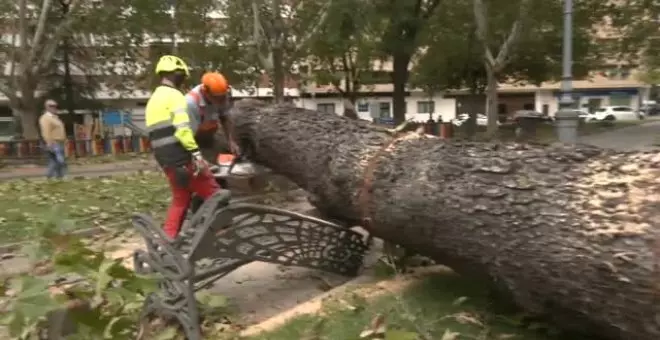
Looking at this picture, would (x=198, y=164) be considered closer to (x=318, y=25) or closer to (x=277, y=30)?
(x=277, y=30)

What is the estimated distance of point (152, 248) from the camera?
4.36m

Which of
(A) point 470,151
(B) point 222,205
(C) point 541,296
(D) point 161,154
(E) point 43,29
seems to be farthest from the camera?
(E) point 43,29

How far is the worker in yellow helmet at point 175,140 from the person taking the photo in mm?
5215

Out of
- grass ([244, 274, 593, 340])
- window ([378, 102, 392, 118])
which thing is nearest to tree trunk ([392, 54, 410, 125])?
grass ([244, 274, 593, 340])

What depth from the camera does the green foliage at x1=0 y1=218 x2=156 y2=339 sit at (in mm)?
3516

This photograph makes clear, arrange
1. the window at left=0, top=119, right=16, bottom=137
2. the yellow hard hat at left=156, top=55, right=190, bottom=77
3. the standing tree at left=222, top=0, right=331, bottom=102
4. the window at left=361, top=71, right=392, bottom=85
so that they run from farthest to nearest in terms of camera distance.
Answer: the window at left=361, top=71, right=392, bottom=85
the window at left=0, top=119, right=16, bottom=137
the standing tree at left=222, top=0, right=331, bottom=102
the yellow hard hat at left=156, top=55, right=190, bottom=77

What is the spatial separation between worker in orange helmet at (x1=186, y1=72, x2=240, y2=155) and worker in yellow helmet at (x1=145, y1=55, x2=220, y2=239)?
183mm

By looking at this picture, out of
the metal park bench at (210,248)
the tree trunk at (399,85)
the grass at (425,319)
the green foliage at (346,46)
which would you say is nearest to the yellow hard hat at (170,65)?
the metal park bench at (210,248)

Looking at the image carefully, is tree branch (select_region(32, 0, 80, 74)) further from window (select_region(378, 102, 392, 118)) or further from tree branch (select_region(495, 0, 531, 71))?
window (select_region(378, 102, 392, 118))

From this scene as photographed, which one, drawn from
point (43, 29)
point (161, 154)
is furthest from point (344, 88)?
point (161, 154)

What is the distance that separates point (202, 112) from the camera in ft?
18.9

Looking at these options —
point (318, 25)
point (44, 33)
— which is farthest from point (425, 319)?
point (44, 33)

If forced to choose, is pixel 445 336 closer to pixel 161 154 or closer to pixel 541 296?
pixel 541 296

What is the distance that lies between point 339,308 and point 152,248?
1.29 metres
